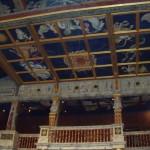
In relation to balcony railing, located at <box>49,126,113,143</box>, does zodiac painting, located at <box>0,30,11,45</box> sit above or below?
above

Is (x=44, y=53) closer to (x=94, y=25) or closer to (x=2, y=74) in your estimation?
(x=94, y=25)

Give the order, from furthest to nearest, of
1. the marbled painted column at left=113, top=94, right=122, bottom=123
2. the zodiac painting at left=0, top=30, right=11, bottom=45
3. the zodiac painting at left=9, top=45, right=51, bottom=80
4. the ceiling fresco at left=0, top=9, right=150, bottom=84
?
1. the marbled painted column at left=113, top=94, right=122, bottom=123
2. the zodiac painting at left=9, top=45, right=51, bottom=80
3. the zodiac painting at left=0, top=30, right=11, bottom=45
4. the ceiling fresco at left=0, top=9, right=150, bottom=84

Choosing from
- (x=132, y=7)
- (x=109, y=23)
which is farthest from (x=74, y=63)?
(x=132, y=7)

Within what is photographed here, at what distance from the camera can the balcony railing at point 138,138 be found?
1152cm

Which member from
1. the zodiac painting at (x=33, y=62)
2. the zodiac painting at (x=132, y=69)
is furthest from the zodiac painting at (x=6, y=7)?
the zodiac painting at (x=132, y=69)

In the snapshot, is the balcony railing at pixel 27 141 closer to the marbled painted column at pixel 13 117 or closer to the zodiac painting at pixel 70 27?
the marbled painted column at pixel 13 117

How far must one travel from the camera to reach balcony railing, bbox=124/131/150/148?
11.5 m

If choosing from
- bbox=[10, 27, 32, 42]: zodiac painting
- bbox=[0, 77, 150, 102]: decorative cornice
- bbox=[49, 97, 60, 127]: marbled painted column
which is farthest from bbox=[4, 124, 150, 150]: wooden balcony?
bbox=[10, 27, 32, 42]: zodiac painting

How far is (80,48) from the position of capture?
11.3m

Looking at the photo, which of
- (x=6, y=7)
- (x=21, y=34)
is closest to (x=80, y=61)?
(x=21, y=34)

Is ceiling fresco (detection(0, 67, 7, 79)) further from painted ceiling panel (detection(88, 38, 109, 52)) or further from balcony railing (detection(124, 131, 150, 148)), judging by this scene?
balcony railing (detection(124, 131, 150, 148))

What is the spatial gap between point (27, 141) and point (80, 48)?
194 inches

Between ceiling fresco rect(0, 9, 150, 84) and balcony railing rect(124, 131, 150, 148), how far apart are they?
2687mm

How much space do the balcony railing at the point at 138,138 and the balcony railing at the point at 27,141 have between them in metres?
4.12
